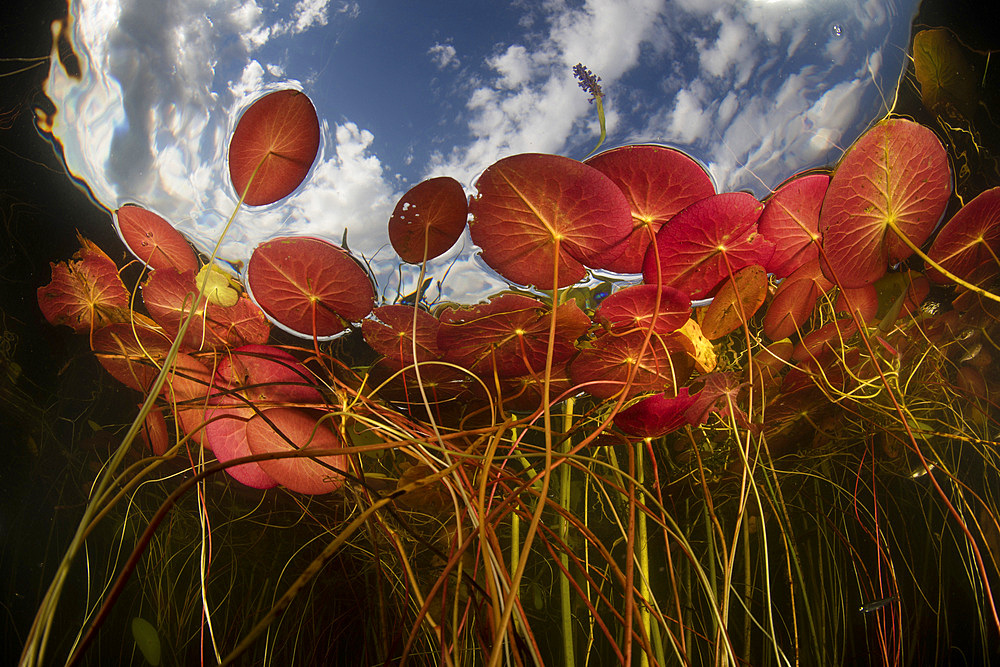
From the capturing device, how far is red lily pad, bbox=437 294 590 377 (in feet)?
1.54

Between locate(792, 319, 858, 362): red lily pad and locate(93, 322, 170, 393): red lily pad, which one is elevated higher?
locate(792, 319, 858, 362): red lily pad

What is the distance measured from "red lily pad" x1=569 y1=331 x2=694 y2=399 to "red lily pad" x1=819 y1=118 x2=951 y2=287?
19 centimetres

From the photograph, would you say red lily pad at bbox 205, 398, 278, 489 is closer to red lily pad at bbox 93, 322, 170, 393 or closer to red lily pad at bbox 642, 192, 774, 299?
red lily pad at bbox 93, 322, 170, 393

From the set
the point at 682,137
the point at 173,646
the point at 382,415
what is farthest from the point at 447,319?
the point at 173,646

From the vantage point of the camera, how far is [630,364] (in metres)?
0.57

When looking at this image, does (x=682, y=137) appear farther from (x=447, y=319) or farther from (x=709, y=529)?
(x=709, y=529)

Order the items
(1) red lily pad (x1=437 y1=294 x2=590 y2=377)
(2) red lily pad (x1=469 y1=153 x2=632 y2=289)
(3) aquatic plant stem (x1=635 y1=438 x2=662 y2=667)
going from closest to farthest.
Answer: (2) red lily pad (x1=469 y1=153 x2=632 y2=289), (1) red lily pad (x1=437 y1=294 x2=590 y2=377), (3) aquatic plant stem (x1=635 y1=438 x2=662 y2=667)

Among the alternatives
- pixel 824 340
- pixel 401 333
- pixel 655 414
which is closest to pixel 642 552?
pixel 655 414

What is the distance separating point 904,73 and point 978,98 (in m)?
0.09

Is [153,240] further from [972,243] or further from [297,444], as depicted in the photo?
[972,243]

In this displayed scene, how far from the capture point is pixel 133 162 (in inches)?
16.2

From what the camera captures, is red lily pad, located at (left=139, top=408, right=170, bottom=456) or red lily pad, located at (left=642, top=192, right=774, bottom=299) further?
red lily pad, located at (left=139, top=408, right=170, bottom=456)

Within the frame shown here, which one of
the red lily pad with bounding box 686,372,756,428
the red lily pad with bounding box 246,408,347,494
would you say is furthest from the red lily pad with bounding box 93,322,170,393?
the red lily pad with bounding box 686,372,756,428

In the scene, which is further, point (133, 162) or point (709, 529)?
point (709, 529)
